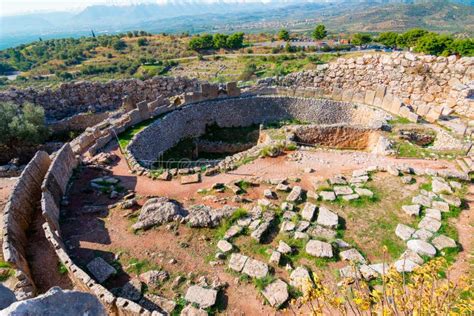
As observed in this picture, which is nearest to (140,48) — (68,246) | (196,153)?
(196,153)

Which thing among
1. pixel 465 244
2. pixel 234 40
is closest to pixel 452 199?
pixel 465 244

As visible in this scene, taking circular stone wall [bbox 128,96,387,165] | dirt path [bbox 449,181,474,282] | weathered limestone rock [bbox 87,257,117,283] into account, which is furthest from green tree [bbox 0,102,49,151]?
dirt path [bbox 449,181,474,282]

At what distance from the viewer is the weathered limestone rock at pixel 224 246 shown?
29.2 ft

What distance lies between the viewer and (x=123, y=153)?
15.8 m

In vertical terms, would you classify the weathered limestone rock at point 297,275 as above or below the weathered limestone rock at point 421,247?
below

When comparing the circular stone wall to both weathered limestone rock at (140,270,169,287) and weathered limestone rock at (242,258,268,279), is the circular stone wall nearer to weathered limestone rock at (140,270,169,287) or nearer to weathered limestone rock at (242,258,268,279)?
weathered limestone rock at (140,270,169,287)

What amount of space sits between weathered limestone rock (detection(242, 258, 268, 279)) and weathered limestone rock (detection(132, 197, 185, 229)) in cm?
320

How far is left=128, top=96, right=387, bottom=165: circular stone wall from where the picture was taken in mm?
20234

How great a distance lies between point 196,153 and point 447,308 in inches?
702

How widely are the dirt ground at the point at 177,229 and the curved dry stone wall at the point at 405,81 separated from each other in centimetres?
853

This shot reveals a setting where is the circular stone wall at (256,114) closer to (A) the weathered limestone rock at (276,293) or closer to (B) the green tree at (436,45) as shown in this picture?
(A) the weathered limestone rock at (276,293)

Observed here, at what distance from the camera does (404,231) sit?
9289 millimetres

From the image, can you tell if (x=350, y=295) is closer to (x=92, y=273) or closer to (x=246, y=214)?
(x=246, y=214)

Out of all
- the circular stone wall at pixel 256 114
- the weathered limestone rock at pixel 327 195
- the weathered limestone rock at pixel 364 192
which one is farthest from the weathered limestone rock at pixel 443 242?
the circular stone wall at pixel 256 114
